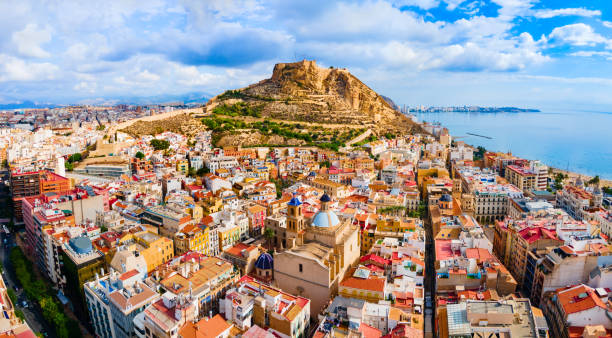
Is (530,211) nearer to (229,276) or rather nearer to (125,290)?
(229,276)

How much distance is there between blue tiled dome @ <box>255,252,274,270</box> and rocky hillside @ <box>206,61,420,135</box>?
167ft

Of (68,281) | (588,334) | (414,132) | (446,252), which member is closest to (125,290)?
(68,281)

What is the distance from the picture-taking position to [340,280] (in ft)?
66.7

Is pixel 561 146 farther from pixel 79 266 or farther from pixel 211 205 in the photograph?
pixel 79 266

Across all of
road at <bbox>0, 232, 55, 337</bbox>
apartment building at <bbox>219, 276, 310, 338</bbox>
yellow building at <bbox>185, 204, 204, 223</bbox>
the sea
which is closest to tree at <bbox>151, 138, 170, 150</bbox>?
road at <bbox>0, 232, 55, 337</bbox>

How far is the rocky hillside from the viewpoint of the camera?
74.0 meters

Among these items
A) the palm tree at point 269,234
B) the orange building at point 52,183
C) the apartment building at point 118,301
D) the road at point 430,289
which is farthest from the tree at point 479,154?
the apartment building at point 118,301

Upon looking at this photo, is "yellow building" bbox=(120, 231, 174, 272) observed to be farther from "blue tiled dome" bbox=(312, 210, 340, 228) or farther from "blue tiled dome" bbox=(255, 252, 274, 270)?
"blue tiled dome" bbox=(312, 210, 340, 228)

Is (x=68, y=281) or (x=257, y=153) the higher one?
(x=257, y=153)

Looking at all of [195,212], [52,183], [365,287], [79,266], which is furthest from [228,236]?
[52,183]

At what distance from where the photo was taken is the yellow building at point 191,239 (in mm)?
23781

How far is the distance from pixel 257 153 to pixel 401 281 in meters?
38.3

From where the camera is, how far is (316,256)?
1947cm

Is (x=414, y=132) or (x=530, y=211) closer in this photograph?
(x=530, y=211)
